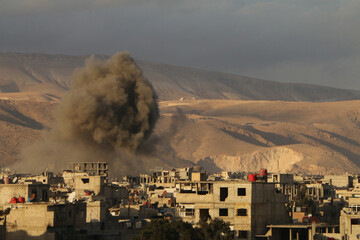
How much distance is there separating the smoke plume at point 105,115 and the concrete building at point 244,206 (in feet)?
156

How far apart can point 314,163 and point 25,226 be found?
5813 inches

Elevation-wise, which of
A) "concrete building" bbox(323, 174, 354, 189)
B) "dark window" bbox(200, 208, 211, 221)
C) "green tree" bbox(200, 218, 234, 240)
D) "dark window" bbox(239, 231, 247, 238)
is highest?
"concrete building" bbox(323, 174, 354, 189)

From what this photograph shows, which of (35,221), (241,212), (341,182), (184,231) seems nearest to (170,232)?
(184,231)

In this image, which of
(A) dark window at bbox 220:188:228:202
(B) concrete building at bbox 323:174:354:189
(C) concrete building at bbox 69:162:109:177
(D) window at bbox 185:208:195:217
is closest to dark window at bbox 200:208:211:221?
(A) dark window at bbox 220:188:228:202

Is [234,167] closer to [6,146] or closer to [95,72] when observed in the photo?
[6,146]

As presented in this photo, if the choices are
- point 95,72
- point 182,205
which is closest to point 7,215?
point 182,205

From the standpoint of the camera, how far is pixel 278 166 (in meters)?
177

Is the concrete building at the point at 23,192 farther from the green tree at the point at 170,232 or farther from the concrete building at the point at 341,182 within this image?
the concrete building at the point at 341,182

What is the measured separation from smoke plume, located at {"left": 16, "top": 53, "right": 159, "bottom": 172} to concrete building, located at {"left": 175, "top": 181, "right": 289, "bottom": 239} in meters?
47.5

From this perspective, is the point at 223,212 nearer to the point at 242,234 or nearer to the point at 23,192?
the point at 242,234

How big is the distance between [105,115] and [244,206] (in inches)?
2091

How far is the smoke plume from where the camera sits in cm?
8062

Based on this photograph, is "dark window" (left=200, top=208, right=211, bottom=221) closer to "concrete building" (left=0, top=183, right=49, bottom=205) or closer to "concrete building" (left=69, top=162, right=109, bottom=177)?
"concrete building" (left=0, top=183, right=49, bottom=205)

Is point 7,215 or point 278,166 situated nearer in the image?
point 7,215
